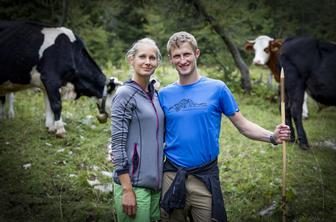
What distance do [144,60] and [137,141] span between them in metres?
0.61

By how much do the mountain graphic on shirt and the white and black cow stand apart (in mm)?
4562

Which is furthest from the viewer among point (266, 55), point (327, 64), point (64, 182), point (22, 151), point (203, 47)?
point (203, 47)

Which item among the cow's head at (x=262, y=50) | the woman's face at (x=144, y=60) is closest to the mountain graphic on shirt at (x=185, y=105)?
the woman's face at (x=144, y=60)

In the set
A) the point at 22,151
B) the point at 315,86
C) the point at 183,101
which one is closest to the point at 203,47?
the point at 315,86

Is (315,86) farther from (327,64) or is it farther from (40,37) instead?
(40,37)

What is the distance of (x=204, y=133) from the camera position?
3.06 m

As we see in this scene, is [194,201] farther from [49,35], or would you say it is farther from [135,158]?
[49,35]

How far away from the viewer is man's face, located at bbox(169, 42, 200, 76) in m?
3.07

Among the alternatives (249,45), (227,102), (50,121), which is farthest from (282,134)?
(249,45)

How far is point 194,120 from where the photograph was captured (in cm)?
303

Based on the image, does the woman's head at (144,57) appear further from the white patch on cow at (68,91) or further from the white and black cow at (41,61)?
the white patch on cow at (68,91)

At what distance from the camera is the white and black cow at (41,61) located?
721cm

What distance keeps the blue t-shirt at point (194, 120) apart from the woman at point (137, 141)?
0.11m

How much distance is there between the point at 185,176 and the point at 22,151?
4151mm
